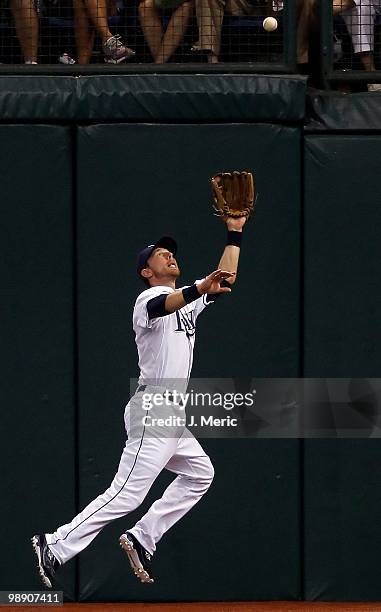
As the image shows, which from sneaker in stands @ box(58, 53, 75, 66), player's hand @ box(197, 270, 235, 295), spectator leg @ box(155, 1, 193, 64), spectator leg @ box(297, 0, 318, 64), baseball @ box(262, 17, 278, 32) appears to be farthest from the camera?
spectator leg @ box(297, 0, 318, 64)

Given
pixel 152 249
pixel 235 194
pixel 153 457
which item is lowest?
pixel 153 457

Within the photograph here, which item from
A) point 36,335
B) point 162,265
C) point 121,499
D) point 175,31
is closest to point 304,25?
point 175,31

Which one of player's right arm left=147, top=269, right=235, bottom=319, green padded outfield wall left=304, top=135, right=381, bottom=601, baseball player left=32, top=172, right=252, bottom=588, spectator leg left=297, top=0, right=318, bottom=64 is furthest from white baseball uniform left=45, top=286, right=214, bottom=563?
spectator leg left=297, top=0, right=318, bottom=64

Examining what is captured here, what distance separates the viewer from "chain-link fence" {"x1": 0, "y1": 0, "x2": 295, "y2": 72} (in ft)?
24.5

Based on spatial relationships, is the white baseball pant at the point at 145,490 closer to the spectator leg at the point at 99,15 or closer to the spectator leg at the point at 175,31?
the spectator leg at the point at 175,31

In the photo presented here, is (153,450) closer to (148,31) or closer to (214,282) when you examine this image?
(214,282)

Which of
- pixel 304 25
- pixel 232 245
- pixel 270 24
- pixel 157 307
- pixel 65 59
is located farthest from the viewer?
pixel 304 25

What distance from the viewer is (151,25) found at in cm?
754

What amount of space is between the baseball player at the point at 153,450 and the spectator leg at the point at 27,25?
1.50 m

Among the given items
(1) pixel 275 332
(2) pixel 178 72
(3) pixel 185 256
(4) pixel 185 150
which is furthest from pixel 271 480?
(2) pixel 178 72

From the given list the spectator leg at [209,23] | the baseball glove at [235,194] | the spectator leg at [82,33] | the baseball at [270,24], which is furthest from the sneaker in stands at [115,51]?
the baseball glove at [235,194]

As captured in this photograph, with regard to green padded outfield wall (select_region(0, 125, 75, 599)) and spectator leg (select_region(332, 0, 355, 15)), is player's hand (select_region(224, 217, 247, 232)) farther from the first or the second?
spectator leg (select_region(332, 0, 355, 15))

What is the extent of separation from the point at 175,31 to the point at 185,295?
1920 millimetres

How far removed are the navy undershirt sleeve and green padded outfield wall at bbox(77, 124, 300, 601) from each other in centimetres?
→ 23
